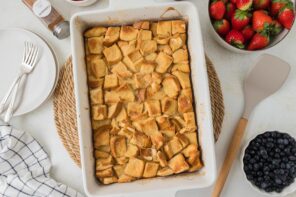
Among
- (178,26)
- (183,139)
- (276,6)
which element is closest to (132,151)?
(183,139)

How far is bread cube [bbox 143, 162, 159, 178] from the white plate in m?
0.37

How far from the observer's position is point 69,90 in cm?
119

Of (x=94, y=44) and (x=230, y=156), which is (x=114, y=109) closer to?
(x=94, y=44)

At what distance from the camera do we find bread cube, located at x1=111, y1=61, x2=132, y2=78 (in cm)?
110

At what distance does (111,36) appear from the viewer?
110 cm

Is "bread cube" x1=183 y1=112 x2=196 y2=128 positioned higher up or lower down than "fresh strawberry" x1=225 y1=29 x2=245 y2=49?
lower down

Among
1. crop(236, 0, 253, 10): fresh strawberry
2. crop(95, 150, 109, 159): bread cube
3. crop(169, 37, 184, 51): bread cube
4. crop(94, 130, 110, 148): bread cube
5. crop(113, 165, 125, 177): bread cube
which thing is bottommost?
crop(113, 165, 125, 177): bread cube

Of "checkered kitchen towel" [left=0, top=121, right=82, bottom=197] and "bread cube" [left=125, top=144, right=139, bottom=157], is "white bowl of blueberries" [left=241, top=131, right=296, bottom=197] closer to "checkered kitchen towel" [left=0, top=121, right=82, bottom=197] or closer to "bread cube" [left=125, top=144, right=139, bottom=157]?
"bread cube" [left=125, top=144, right=139, bottom=157]

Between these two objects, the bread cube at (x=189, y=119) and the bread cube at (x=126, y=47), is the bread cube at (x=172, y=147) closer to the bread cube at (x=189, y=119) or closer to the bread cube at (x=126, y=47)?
the bread cube at (x=189, y=119)

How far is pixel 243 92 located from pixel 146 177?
0.38 metres

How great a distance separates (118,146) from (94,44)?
11.0 inches

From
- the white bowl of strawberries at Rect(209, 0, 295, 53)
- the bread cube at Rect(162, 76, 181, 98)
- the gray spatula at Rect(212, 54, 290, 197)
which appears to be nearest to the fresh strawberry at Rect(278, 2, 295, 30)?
the white bowl of strawberries at Rect(209, 0, 295, 53)

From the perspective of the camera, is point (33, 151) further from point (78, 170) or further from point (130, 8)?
point (130, 8)

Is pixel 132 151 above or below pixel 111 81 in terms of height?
below
